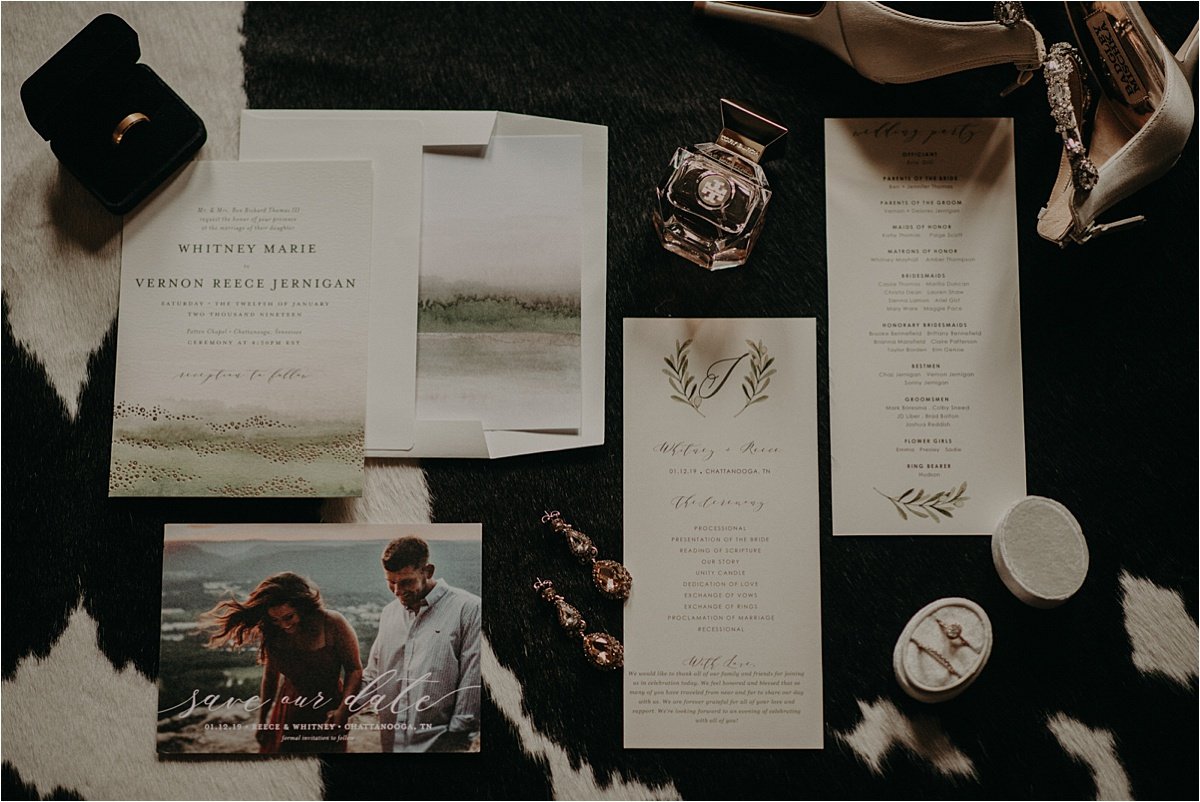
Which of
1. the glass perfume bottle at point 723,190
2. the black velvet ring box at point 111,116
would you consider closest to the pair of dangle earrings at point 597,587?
the glass perfume bottle at point 723,190

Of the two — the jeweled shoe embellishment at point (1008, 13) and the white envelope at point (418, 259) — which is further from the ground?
the jeweled shoe embellishment at point (1008, 13)

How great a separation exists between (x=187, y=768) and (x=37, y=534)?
9.4 inches

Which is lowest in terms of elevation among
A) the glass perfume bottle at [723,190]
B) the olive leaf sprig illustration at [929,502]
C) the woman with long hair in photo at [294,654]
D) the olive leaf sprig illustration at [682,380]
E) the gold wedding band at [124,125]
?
the woman with long hair in photo at [294,654]

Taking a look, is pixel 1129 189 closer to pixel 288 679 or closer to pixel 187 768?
pixel 288 679

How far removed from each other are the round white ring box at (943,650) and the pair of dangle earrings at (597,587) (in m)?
0.24

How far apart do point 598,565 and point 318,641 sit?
0.82 feet

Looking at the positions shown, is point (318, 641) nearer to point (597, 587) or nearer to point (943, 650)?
point (597, 587)

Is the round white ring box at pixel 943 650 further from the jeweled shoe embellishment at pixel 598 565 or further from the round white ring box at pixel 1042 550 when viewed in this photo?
the jeweled shoe embellishment at pixel 598 565

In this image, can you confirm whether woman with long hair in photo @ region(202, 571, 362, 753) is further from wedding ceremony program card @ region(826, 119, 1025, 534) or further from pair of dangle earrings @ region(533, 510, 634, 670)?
wedding ceremony program card @ region(826, 119, 1025, 534)

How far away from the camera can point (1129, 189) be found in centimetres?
67

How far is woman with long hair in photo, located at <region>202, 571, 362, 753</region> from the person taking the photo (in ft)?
2.19

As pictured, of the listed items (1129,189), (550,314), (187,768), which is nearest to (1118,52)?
(1129,189)

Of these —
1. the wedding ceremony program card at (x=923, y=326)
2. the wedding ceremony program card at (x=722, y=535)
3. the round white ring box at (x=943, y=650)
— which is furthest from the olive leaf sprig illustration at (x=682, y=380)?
the round white ring box at (x=943, y=650)

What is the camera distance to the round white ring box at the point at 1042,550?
2.16 ft
